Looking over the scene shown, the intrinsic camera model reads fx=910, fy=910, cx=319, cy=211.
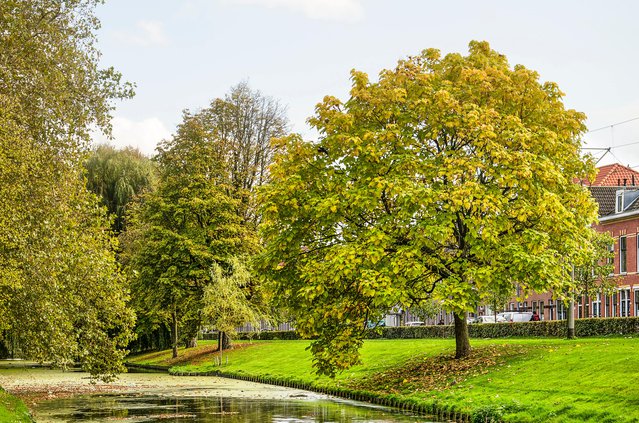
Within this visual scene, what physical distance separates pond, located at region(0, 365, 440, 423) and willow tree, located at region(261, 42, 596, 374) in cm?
261

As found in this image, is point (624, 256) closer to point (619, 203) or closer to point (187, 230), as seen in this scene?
point (619, 203)

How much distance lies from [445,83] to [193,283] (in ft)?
126

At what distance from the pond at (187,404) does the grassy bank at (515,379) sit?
203 cm

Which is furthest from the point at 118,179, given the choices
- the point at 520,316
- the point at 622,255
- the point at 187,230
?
the point at 622,255

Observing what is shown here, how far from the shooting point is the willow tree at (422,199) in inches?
1251

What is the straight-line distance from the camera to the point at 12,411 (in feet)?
83.9

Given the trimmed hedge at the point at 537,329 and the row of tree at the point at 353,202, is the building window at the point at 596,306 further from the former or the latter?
the row of tree at the point at 353,202

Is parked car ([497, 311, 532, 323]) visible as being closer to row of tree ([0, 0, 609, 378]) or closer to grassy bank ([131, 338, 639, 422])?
grassy bank ([131, 338, 639, 422])

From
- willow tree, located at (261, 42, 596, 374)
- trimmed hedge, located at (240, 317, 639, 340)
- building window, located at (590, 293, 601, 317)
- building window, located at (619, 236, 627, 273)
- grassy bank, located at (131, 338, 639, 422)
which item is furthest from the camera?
building window, located at (590, 293, 601, 317)

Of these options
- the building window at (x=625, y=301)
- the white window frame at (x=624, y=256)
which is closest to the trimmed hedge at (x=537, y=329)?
the building window at (x=625, y=301)

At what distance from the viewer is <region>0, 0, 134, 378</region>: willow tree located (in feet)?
77.7

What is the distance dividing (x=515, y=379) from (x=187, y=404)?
1259cm

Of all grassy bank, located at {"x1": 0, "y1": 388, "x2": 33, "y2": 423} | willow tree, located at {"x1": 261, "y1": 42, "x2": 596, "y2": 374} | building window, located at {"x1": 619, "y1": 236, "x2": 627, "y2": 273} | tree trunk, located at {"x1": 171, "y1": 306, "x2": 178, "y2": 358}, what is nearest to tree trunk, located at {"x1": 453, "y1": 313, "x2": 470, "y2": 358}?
willow tree, located at {"x1": 261, "y1": 42, "x2": 596, "y2": 374}

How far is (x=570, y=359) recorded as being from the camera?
103 feet
